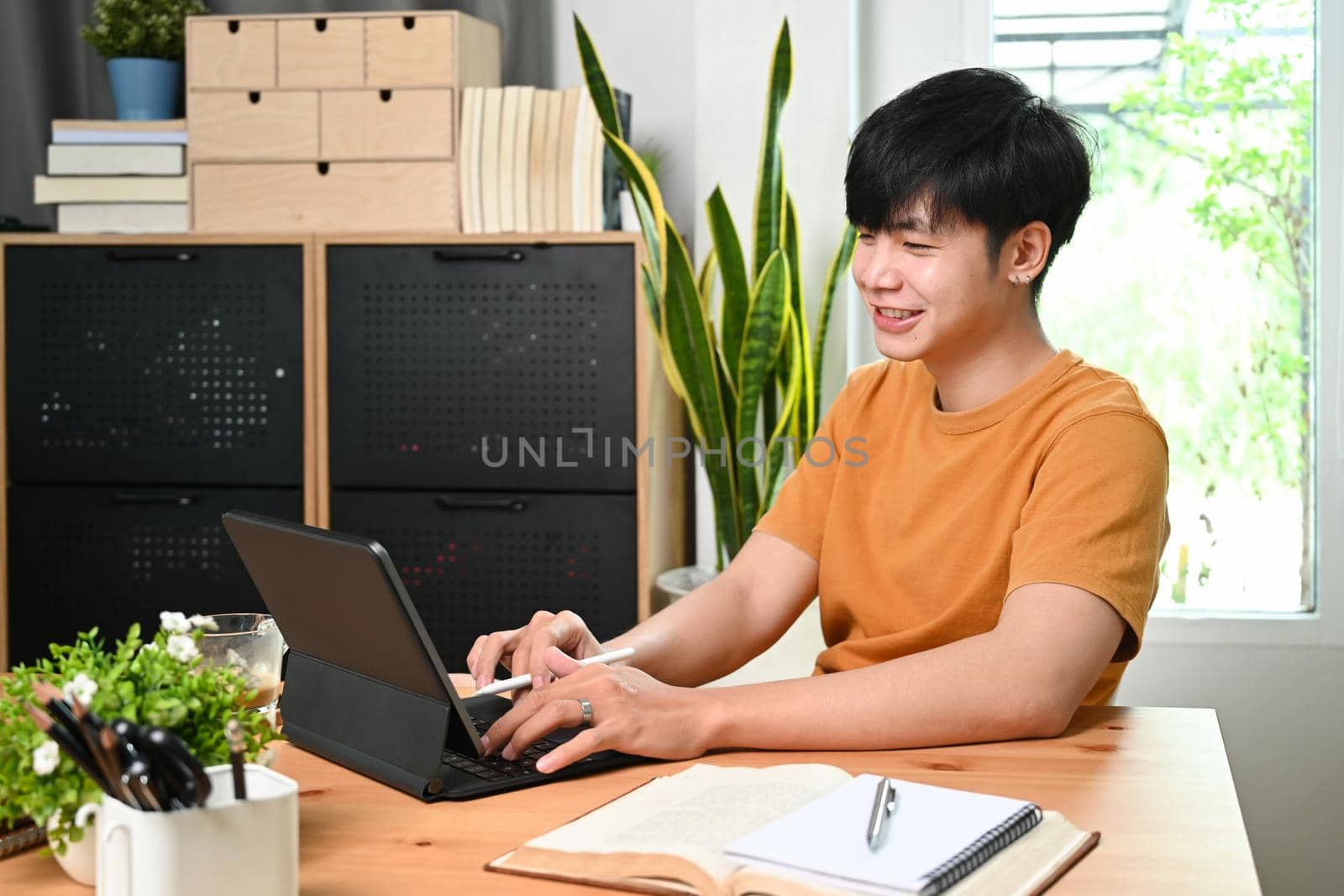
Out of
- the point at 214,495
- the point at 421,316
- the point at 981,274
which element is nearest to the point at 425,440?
the point at 421,316

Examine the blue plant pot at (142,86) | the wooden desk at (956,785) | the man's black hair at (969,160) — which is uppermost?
the blue plant pot at (142,86)

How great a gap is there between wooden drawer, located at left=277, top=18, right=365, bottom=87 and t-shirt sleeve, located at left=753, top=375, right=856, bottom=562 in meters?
1.64

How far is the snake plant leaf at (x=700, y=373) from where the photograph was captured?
2.74 m

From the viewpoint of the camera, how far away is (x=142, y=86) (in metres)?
3.07

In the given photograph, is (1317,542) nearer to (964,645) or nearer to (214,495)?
(964,645)

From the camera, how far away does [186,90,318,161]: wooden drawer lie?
2936 millimetres

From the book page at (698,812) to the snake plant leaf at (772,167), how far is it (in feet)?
5.91

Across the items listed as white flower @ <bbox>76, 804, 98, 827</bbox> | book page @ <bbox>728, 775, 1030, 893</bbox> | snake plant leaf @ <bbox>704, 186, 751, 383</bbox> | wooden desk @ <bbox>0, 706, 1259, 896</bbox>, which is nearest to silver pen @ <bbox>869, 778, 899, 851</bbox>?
book page @ <bbox>728, 775, 1030, 893</bbox>

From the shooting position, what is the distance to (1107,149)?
2982 millimetres

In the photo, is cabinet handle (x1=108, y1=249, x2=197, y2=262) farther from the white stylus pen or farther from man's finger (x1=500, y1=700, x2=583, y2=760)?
man's finger (x1=500, y1=700, x2=583, y2=760)

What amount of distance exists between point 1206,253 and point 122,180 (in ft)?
7.96

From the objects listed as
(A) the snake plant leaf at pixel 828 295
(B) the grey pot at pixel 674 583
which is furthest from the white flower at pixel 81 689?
(A) the snake plant leaf at pixel 828 295

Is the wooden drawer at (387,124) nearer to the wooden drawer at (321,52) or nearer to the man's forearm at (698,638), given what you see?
the wooden drawer at (321,52)

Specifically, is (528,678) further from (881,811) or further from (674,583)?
(674,583)
